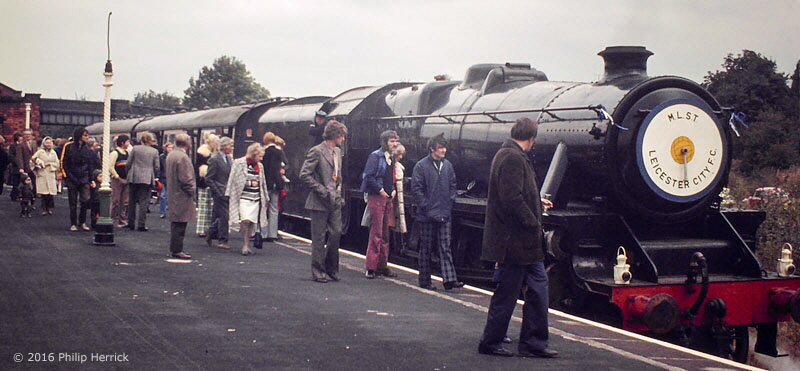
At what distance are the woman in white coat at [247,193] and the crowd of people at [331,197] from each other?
14 millimetres

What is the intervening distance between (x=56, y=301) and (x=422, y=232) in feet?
12.9

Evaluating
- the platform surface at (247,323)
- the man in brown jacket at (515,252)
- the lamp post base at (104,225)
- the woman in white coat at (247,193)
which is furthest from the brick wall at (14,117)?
the man in brown jacket at (515,252)

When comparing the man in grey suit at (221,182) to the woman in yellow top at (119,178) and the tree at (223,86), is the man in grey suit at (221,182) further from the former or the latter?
the tree at (223,86)

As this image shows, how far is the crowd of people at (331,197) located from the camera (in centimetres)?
636

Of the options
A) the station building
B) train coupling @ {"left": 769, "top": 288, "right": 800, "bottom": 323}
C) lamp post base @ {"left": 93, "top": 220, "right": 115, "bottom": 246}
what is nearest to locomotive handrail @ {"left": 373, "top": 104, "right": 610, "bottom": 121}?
train coupling @ {"left": 769, "top": 288, "right": 800, "bottom": 323}

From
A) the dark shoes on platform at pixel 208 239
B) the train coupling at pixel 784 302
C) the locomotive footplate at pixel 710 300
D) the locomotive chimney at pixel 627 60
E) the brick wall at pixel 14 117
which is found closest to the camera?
the locomotive footplate at pixel 710 300

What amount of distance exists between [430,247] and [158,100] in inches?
3953

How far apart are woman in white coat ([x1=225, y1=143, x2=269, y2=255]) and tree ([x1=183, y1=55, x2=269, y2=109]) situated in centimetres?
7655

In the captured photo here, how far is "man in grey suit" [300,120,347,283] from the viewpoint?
9648 mm

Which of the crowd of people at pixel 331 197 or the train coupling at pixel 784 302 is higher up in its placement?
the crowd of people at pixel 331 197

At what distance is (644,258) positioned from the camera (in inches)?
325

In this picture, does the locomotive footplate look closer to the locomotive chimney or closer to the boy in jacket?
the boy in jacket

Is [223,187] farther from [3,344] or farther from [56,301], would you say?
[3,344]

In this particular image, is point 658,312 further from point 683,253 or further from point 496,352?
point 496,352
